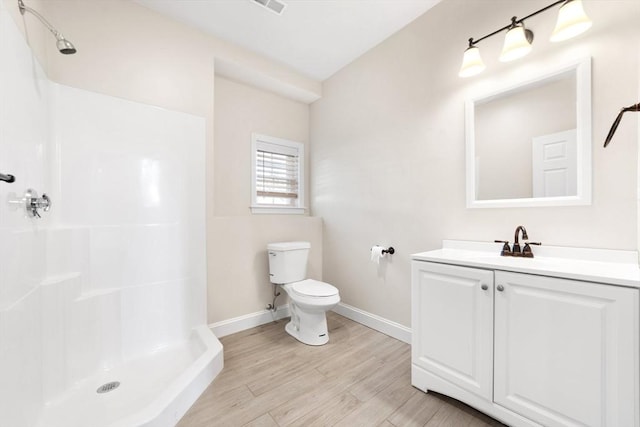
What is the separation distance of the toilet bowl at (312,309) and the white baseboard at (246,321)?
392 millimetres

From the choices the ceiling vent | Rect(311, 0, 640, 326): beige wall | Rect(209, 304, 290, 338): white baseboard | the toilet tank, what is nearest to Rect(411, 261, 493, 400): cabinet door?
Rect(311, 0, 640, 326): beige wall

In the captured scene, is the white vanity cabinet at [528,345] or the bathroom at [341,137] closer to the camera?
the white vanity cabinet at [528,345]

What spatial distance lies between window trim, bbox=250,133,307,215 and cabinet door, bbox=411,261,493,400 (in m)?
1.80

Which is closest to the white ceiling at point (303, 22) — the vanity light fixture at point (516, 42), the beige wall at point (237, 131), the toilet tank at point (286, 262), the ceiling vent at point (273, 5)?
the ceiling vent at point (273, 5)

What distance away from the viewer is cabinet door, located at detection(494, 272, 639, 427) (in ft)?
3.11

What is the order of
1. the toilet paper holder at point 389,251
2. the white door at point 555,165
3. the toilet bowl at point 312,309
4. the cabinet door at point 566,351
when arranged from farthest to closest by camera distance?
the toilet paper holder at point 389,251, the toilet bowl at point 312,309, the white door at point 555,165, the cabinet door at point 566,351

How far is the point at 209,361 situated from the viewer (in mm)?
1629

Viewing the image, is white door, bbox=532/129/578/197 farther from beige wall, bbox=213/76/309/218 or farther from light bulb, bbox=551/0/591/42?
beige wall, bbox=213/76/309/218

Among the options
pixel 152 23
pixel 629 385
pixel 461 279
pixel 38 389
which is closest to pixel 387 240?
pixel 461 279

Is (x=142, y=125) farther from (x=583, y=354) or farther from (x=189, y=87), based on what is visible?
(x=583, y=354)

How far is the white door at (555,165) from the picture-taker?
4.57 ft

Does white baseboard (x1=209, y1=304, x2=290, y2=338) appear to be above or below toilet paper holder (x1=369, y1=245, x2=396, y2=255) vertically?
below

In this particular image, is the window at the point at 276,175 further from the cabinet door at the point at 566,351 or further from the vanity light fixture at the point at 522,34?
the cabinet door at the point at 566,351

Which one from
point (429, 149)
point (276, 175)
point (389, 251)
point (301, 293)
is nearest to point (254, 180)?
point (276, 175)
